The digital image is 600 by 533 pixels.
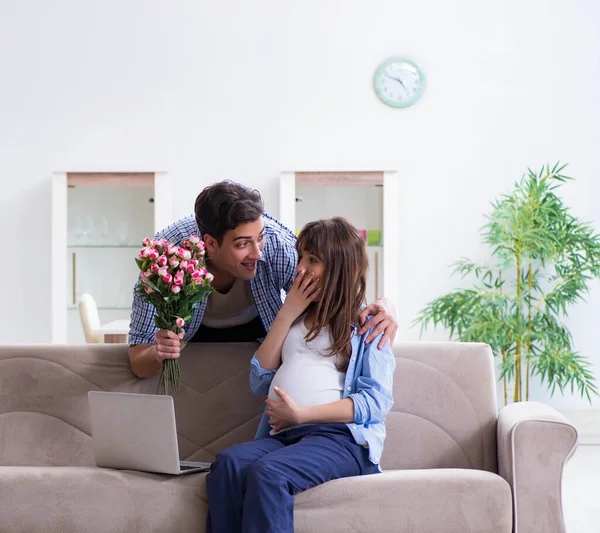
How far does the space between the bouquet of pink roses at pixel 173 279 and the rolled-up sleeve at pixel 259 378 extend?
9.5 inches

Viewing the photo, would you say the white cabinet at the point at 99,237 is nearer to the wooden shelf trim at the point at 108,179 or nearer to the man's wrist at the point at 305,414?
the wooden shelf trim at the point at 108,179

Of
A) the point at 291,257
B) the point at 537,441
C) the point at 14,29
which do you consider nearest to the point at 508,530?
the point at 537,441

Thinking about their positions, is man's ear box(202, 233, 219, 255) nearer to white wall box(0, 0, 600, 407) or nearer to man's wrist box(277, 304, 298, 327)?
man's wrist box(277, 304, 298, 327)

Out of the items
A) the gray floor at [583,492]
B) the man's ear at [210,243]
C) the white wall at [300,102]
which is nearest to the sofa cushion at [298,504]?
the man's ear at [210,243]

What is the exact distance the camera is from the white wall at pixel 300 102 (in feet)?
17.2

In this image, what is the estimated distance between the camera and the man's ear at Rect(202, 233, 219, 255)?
2561mm

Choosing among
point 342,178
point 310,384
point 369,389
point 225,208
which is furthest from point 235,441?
point 342,178

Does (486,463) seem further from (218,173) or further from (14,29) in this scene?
(14,29)

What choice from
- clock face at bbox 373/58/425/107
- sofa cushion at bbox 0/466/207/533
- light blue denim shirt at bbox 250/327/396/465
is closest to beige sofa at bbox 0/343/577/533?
sofa cushion at bbox 0/466/207/533

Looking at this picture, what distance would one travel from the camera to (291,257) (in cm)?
272

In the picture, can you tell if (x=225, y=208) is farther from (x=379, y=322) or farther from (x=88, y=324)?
(x=88, y=324)

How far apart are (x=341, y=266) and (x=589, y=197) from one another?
323cm

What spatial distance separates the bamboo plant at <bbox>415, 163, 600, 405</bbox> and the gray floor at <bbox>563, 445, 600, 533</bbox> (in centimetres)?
35

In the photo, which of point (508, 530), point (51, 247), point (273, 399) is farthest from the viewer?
point (51, 247)
